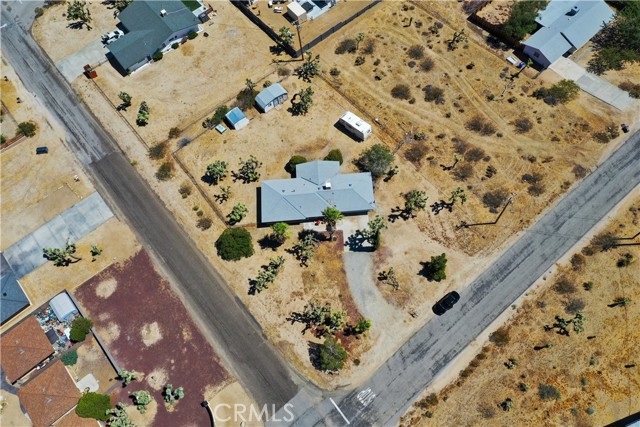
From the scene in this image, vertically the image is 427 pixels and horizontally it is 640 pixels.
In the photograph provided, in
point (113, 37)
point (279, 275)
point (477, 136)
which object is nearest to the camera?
point (279, 275)

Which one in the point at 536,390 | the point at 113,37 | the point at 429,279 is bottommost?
the point at 536,390

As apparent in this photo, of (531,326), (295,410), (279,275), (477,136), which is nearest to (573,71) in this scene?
(477,136)

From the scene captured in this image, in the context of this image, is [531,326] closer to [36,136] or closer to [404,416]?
[404,416]

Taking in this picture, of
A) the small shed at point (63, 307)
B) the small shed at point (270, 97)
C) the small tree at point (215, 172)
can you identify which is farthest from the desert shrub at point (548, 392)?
the small shed at point (63, 307)

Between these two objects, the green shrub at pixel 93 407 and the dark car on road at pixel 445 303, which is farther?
the dark car on road at pixel 445 303

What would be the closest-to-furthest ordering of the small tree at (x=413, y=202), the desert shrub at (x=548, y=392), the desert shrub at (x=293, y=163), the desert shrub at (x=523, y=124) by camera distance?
the desert shrub at (x=548, y=392)
the small tree at (x=413, y=202)
the desert shrub at (x=293, y=163)
the desert shrub at (x=523, y=124)

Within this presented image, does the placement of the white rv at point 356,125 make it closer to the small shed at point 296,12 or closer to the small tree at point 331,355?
the small shed at point 296,12

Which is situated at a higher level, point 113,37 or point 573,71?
point 113,37
